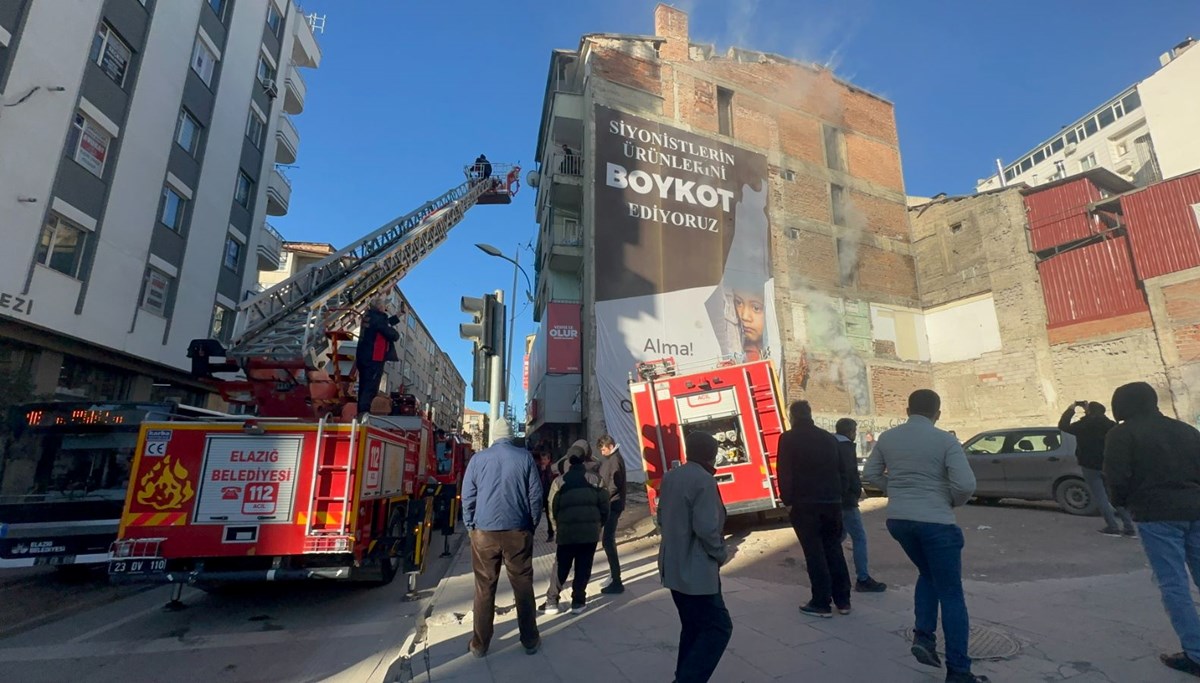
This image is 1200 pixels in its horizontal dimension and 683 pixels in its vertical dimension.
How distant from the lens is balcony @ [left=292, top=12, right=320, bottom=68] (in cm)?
2587

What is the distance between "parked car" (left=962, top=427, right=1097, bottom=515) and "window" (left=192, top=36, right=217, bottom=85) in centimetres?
2454

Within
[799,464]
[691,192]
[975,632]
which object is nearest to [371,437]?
[799,464]

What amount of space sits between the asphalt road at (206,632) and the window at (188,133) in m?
14.8

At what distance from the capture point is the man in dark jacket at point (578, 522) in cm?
508

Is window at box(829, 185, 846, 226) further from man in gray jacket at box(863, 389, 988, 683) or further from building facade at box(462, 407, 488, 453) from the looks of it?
man in gray jacket at box(863, 389, 988, 683)

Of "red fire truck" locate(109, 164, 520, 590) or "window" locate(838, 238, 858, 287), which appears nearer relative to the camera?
"red fire truck" locate(109, 164, 520, 590)

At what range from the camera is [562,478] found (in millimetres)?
5387

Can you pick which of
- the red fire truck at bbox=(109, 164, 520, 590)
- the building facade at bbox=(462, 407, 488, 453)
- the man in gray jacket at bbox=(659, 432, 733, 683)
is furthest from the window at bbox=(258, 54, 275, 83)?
the man in gray jacket at bbox=(659, 432, 733, 683)

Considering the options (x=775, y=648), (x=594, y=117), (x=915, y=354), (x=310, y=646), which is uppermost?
(x=594, y=117)

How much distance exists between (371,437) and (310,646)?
2.02m

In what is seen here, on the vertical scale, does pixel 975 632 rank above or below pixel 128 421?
below

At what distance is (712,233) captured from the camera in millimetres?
20812

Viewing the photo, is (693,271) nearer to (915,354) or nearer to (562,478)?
(915,354)

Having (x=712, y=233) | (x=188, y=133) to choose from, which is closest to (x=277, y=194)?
(x=188, y=133)
